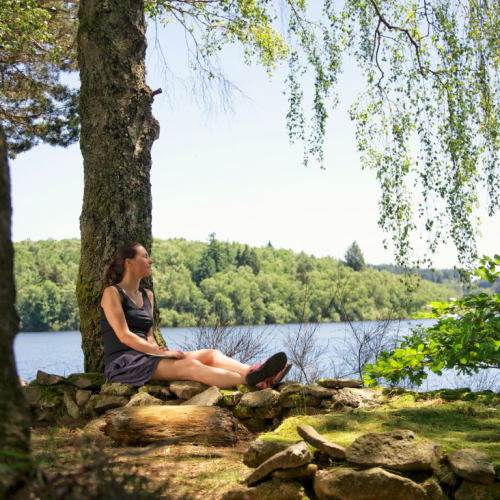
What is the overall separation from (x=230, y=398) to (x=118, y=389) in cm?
98

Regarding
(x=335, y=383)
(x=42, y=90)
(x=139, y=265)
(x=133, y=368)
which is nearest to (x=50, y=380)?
(x=133, y=368)

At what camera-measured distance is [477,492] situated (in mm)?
2691

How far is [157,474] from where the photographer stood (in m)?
2.98

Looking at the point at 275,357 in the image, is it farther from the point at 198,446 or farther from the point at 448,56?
the point at 448,56

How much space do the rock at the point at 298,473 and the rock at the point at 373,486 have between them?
17 cm

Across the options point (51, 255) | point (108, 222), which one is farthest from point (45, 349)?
point (108, 222)

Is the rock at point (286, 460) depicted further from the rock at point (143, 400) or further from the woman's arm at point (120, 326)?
the woman's arm at point (120, 326)

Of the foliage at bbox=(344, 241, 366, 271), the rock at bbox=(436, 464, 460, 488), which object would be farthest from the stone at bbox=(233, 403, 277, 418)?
the foliage at bbox=(344, 241, 366, 271)

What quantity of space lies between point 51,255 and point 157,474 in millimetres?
54145

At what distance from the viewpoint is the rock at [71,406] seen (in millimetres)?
4926

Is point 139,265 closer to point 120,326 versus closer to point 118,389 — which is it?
point 120,326

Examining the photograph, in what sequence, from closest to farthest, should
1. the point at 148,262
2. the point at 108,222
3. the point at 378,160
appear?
the point at 148,262
the point at 108,222
the point at 378,160

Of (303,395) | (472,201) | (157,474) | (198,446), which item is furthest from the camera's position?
(472,201)

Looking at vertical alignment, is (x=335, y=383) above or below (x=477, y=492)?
above
